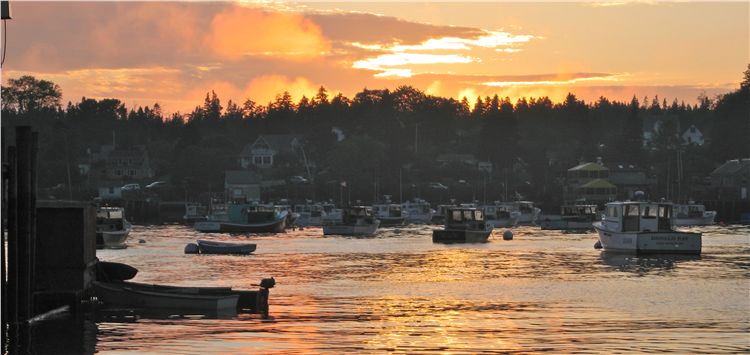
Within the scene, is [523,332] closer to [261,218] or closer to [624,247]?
[624,247]

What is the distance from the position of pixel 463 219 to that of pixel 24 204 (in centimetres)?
8337

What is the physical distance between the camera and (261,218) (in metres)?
146

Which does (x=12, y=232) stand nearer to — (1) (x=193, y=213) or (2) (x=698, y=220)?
(2) (x=698, y=220)

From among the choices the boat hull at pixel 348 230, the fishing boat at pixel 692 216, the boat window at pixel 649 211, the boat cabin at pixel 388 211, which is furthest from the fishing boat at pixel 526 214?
the boat window at pixel 649 211

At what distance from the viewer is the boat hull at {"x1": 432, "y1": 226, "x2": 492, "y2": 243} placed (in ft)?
376

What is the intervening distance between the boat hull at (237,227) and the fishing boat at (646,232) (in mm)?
61746

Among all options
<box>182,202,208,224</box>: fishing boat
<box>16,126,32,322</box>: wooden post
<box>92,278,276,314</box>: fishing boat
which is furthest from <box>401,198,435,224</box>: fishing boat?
<box>16,126,32,322</box>: wooden post

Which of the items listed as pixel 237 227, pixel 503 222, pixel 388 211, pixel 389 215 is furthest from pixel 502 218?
pixel 237 227

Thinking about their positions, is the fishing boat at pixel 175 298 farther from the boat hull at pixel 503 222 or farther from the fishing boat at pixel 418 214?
the fishing boat at pixel 418 214

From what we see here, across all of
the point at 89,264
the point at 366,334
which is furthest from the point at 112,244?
the point at 366,334

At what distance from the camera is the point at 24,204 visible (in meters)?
38.8

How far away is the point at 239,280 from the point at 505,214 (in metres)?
105

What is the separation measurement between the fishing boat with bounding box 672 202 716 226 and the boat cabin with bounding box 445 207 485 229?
5620cm

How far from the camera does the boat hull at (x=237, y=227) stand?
144 meters
